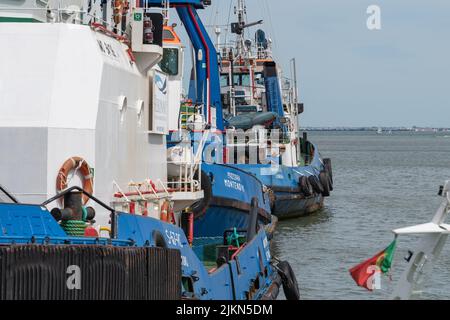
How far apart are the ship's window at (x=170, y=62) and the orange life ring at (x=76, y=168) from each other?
4.91m

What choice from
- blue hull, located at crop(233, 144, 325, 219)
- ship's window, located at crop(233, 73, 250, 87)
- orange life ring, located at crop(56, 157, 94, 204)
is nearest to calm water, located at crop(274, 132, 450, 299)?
blue hull, located at crop(233, 144, 325, 219)

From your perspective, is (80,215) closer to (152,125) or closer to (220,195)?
(152,125)

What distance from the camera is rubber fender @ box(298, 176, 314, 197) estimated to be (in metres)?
32.9

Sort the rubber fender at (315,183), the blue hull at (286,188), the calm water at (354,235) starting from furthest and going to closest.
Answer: the rubber fender at (315,183) → the blue hull at (286,188) → the calm water at (354,235)

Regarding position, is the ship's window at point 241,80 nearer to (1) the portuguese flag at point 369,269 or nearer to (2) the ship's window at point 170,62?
(2) the ship's window at point 170,62

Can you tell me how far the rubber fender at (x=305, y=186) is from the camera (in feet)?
108

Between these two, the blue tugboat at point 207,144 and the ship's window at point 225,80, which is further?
the ship's window at point 225,80

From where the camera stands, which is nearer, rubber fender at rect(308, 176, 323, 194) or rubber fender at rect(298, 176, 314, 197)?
rubber fender at rect(298, 176, 314, 197)

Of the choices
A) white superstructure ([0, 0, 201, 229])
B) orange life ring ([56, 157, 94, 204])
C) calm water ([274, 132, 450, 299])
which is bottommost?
calm water ([274, 132, 450, 299])

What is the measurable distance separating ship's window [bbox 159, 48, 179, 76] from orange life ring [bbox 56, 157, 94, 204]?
4.91m

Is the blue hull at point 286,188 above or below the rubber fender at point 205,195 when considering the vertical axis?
below

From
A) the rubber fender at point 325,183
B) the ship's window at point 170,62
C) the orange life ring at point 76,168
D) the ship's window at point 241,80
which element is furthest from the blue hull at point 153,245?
the ship's window at point 241,80

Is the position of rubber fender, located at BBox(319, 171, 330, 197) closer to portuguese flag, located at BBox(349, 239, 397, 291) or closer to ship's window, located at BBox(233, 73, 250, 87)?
ship's window, located at BBox(233, 73, 250, 87)
